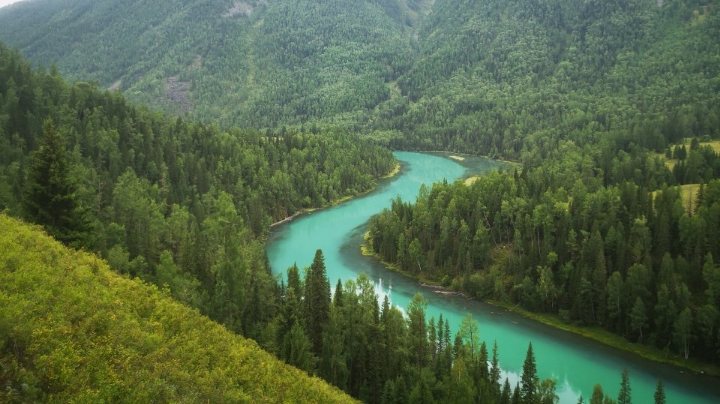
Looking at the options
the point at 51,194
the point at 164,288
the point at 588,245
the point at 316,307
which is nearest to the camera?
the point at 51,194

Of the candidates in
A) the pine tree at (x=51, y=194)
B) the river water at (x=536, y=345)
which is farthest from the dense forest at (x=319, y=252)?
the river water at (x=536, y=345)

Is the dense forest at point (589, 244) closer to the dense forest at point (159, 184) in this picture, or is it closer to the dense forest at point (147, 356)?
the dense forest at point (147, 356)

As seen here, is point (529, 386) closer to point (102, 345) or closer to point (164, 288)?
point (164, 288)

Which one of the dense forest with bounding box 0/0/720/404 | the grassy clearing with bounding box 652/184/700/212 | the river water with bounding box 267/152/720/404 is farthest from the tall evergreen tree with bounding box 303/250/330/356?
the grassy clearing with bounding box 652/184/700/212

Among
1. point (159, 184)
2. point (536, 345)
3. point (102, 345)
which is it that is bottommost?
point (536, 345)

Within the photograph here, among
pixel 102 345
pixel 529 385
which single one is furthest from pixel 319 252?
pixel 102 345

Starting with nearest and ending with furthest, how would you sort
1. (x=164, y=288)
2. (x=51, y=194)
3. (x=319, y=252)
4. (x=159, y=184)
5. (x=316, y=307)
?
(x=51, y=194) → (x=164, y=288) → (x=316, y=307) → (x=319, y=252) → (x=159, y=184)

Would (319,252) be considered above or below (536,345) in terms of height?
above
